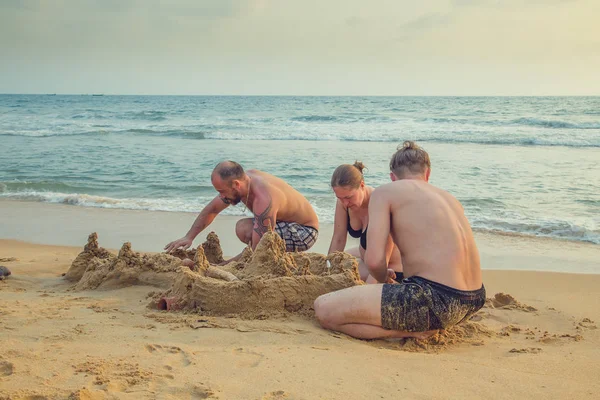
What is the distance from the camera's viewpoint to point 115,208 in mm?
8922

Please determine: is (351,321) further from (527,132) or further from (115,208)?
(527,132)

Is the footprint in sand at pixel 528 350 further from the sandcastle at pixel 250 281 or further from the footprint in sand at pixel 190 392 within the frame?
the footprint in sand at pixel 190 392

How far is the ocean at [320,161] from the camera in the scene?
29.3 feet

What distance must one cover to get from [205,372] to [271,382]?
34cm

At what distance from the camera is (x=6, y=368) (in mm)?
2570

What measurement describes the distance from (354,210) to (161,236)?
3421mm

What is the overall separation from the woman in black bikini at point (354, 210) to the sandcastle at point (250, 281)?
435 mm

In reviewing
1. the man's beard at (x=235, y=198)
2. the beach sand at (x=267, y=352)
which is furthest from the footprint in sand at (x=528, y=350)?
the man's beard at (x=235, y=198)

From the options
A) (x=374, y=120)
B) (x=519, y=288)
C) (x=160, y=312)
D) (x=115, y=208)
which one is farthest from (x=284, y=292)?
(x=374, y=120)

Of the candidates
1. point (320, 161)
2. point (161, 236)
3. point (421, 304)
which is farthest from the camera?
Result: point (320, 161)

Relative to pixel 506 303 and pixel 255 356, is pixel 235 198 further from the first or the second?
pixel 506 303

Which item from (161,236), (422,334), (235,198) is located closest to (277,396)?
(422,334)

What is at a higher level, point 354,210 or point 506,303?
point 354,210

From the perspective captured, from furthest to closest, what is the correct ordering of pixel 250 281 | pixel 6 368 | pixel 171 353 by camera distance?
pixel 250 281 → pixel 171 353 → pixel 6 368
